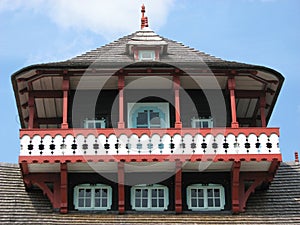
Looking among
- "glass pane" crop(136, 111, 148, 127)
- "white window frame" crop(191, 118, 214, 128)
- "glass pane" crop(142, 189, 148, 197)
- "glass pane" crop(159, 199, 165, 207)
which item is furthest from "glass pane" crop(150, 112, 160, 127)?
"glass pane" crop(159, 199, 165, 207)

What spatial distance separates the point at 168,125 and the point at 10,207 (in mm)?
5639

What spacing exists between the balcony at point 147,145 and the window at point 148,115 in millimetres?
2051

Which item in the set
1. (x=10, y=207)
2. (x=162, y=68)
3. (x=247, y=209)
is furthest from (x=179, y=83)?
(x=10, y=207)

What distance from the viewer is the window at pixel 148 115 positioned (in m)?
28.5

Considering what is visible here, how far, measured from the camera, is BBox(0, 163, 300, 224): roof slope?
26.0 meters

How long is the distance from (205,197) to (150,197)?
5.55 feet

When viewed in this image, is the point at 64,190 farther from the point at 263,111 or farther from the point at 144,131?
the point at 263,111

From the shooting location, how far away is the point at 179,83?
27828 mm

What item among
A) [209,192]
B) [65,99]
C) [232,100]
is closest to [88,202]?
[65,99]

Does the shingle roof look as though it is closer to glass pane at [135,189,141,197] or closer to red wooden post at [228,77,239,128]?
red wooden post at [228,77,239,128]

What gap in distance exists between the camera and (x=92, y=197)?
27.2 meters

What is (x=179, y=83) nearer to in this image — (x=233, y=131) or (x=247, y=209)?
(x=233, y=131)

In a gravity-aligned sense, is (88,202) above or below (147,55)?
below

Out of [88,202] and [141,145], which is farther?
[88,202]
